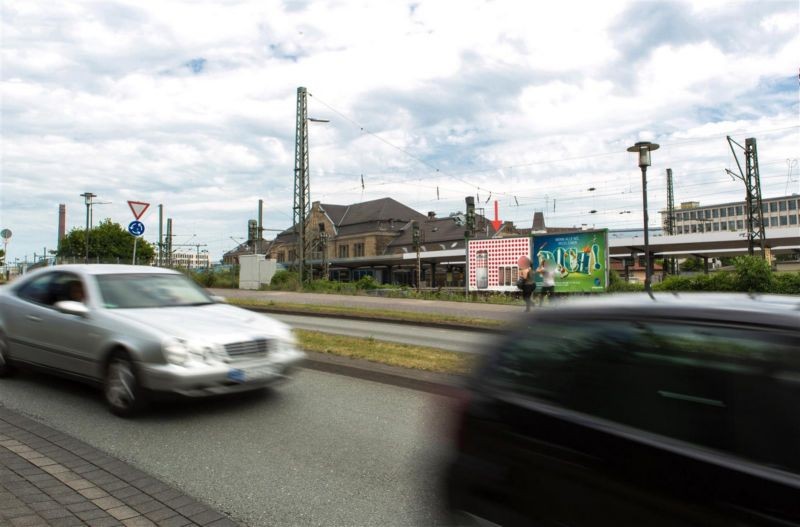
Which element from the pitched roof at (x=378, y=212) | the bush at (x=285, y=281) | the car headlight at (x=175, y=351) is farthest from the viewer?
the pitched roof at (x=378, y=212)

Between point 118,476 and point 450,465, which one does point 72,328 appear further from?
point 450,465

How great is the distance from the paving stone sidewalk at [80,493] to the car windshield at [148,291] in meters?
1.90

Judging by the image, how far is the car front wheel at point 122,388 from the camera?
5.61 meters

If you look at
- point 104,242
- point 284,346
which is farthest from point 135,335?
point 104,242

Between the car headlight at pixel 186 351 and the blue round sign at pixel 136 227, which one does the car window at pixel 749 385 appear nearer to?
the car headlight at pixel 186 351

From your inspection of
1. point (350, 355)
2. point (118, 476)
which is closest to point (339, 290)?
point (350, 355)

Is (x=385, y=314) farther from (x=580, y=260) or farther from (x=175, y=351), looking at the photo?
(x=175, y=351)

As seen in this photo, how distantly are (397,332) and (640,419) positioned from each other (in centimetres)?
1214

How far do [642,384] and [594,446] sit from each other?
0.98 ft

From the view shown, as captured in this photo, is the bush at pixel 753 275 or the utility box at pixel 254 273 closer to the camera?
the bush at pixel 753 275

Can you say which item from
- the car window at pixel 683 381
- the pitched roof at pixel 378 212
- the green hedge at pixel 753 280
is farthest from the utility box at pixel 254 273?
the pitched roof at pixel 378 212

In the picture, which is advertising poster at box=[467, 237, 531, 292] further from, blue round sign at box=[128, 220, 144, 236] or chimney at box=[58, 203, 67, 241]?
chimney at box=[58, 203, 67, 241]

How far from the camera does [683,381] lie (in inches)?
85.4

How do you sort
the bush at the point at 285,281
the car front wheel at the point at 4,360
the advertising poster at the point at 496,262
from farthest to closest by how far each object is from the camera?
the bush at the point at 285,281
the advertising poster at the point at 496,262
the car front wheel at the point at 4,360
